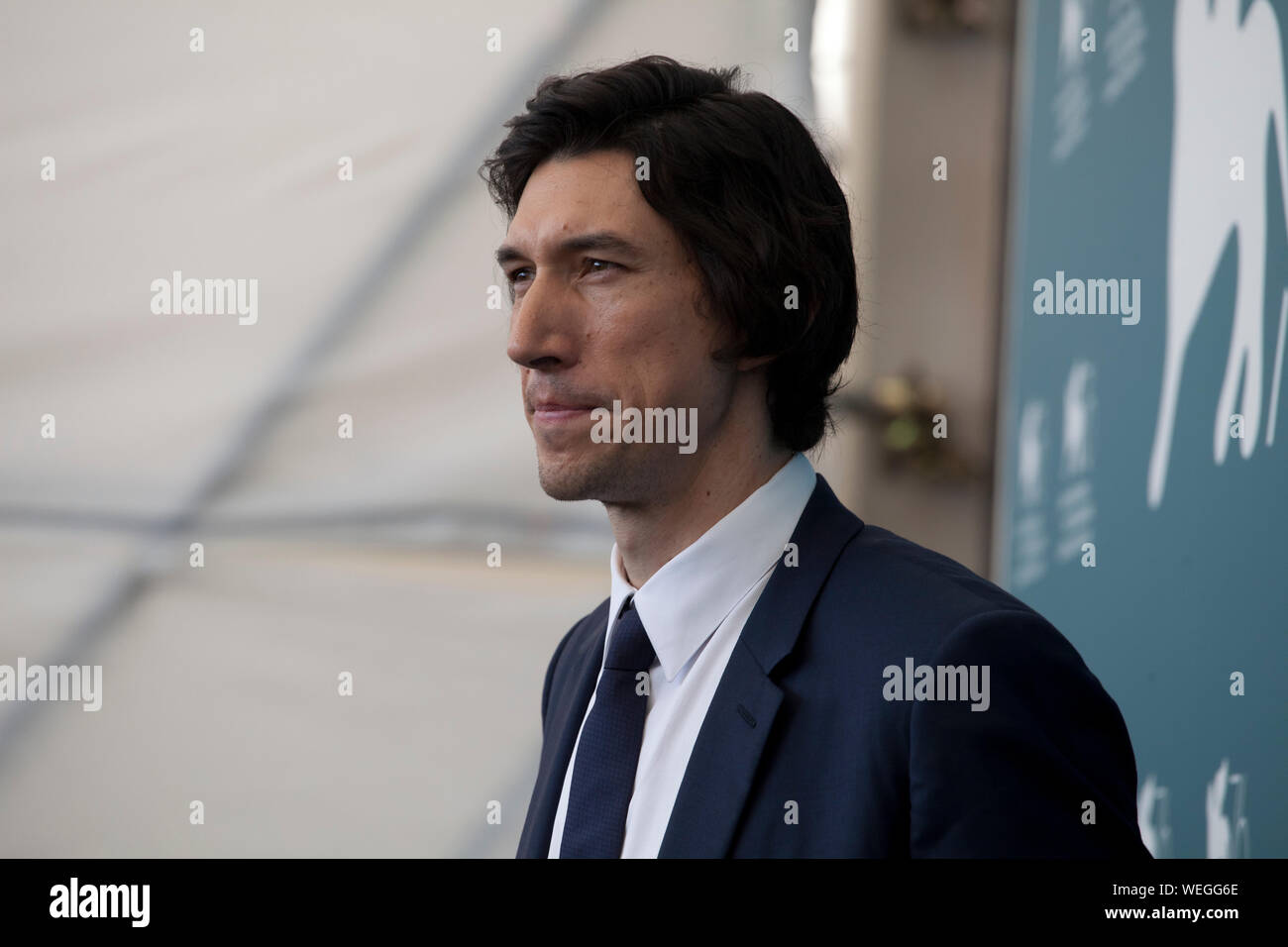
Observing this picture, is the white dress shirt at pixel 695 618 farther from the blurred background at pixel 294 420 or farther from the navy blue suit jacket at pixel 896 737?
the blurred background at pixel 294 420

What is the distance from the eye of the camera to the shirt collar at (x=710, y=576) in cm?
82

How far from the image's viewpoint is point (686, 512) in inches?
34.0

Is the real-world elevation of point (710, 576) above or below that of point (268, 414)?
below

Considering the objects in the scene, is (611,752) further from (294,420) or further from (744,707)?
(294,420)

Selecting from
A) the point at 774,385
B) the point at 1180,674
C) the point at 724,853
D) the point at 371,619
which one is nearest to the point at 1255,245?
the point at 1180,674

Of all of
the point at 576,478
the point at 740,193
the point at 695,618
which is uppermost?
the point at 740,193

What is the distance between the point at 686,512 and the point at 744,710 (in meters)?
0.18

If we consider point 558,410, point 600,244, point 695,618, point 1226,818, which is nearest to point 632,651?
point 695,618

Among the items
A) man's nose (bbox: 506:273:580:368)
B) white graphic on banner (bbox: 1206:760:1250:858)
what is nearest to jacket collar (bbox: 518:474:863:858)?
man's nose (bbox: 506:273:580:368)

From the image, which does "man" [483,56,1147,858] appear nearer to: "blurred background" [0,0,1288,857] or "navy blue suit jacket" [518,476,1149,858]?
"navy blue suit jacket" [518,476,1149,858]

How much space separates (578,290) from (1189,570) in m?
0.93

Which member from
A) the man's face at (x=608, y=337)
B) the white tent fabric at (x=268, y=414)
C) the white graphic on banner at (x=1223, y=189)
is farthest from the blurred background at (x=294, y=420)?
the man's face at (x=608, y=337)

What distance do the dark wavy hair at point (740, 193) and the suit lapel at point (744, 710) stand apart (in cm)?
14

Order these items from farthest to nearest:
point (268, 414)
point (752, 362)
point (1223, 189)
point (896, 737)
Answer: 1. point (268, 414)
2. point (1223, 189)
3. point (752, 362)
4. point (896, 737)
